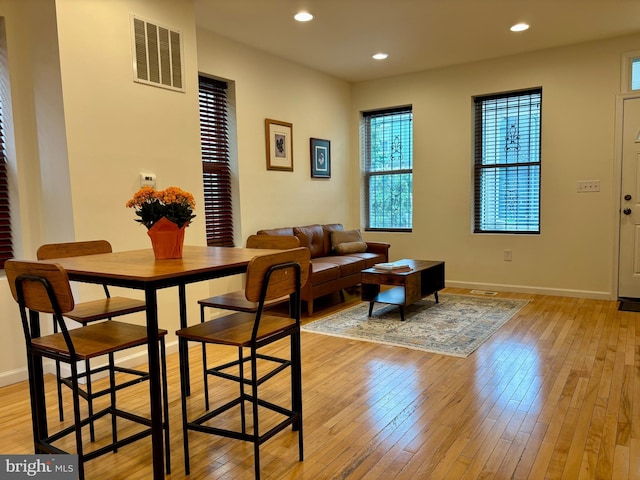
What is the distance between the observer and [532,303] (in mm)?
A: 4922

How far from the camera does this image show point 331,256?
216 inches

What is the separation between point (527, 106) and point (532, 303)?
2.25 metres

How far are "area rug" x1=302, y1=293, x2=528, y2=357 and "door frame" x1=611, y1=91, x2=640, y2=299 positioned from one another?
3.31ft

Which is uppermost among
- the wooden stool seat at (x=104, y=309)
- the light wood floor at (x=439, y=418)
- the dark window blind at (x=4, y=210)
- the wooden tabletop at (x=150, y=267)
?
the dark window blind at (x=4, y=210)

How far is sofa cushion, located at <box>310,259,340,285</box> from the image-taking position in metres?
4.43

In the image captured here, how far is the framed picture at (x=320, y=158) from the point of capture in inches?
225

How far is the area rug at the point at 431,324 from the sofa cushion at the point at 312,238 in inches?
33.9

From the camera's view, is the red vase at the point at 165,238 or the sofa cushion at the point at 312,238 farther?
the sofa cushion at the point at 312,238

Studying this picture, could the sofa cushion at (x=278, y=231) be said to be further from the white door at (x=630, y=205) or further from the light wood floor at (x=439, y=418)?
the white door at (x=630, y=205)

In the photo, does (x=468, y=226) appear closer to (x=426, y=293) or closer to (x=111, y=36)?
(x=426, y=293)

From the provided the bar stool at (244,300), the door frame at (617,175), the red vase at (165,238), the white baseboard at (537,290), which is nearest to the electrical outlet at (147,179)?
the bar stool at (244,300)

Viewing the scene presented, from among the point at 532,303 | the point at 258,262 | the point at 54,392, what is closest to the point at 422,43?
the point at 532,303

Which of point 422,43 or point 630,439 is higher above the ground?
point 422,43

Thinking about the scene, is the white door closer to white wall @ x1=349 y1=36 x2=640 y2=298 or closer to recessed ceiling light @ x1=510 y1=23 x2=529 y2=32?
white wall @ x1=349 y1=36 x2=640 y2=298
